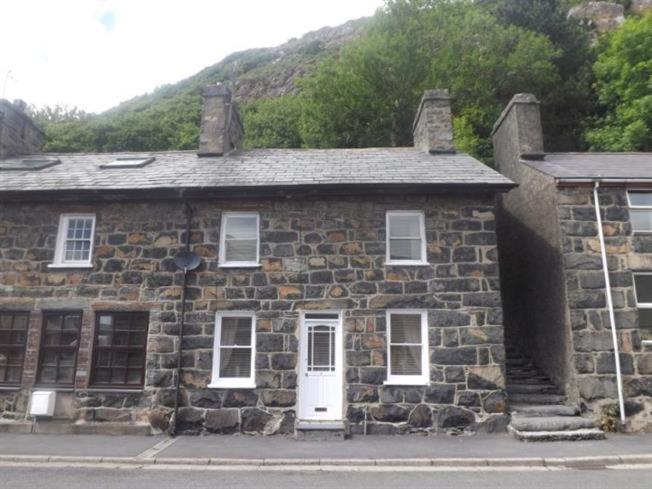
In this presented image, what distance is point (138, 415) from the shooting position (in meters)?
11.2

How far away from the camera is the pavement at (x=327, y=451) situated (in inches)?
341

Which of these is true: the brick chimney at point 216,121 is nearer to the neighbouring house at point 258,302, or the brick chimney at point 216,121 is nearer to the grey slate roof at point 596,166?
the neighbouring house at point 258,302

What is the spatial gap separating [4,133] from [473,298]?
Answer: 14.9 m

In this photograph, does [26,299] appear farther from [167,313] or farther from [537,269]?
[537,269]

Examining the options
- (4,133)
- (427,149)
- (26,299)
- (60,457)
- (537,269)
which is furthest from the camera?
(4,133)

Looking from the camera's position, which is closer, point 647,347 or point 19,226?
point 647,347

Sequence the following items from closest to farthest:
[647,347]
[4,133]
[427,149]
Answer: [647,347], [427,149], [4,133]

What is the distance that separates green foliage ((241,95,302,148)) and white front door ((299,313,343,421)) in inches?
1113

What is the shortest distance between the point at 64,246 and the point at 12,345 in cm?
263

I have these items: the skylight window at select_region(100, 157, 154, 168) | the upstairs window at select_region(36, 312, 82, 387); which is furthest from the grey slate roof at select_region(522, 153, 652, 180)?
the upstairs window at select_region(36, 312, 82, 387)

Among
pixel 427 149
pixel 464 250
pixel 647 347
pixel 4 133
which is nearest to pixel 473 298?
pixel 464 250

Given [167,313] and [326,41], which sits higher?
[326,41]

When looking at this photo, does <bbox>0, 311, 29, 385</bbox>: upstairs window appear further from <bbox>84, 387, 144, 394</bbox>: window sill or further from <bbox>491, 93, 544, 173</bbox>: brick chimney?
<bbox>491, 93, 544, 173</bbox>: brick chimney

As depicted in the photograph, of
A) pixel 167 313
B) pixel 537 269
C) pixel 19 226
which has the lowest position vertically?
pixel 167 313
